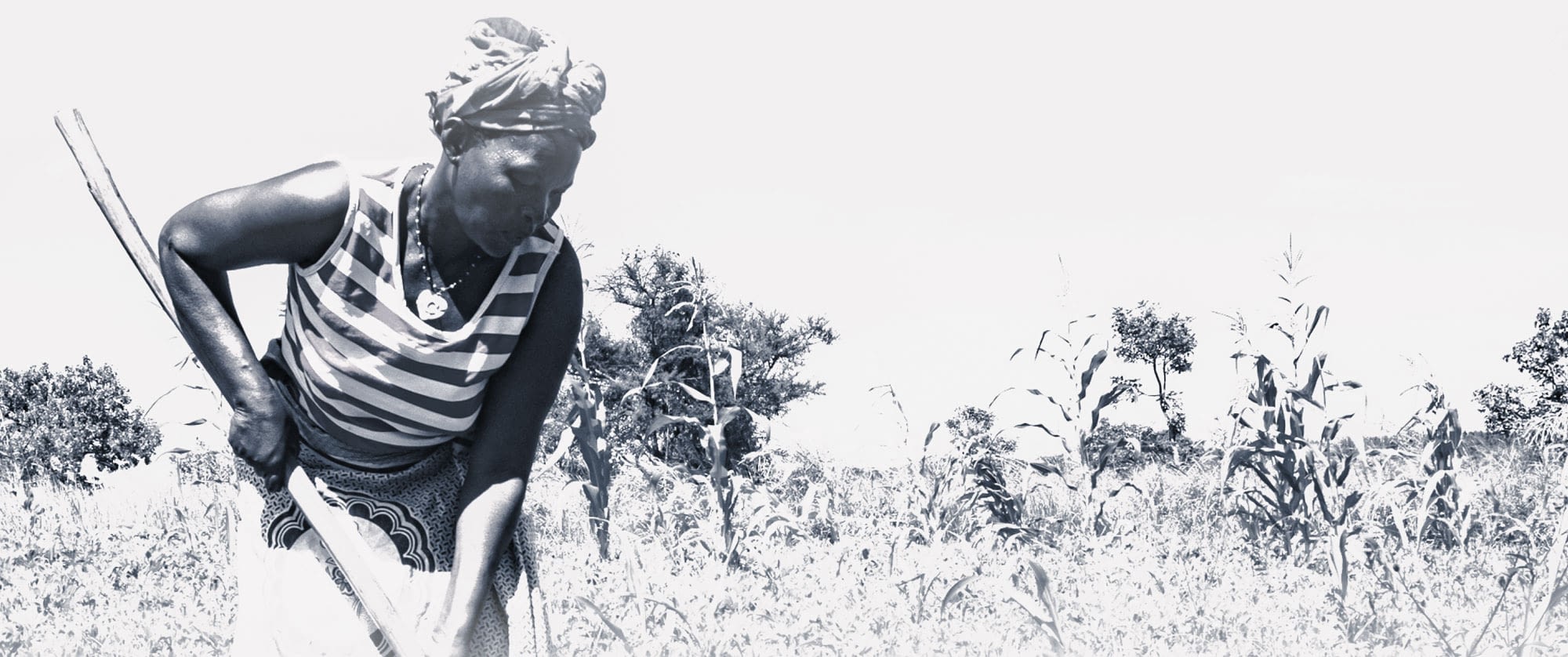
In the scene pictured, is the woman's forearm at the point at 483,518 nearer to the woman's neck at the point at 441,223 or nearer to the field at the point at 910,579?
the woman's neck at the point at 441,223

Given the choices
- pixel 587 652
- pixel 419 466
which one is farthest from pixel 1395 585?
pixel 419 466

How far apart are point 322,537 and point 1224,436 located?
4644 millimetres

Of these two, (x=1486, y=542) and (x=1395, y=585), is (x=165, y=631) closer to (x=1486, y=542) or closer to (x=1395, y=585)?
(x=1395, y=585)

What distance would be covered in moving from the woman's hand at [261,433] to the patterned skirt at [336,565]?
10 cm

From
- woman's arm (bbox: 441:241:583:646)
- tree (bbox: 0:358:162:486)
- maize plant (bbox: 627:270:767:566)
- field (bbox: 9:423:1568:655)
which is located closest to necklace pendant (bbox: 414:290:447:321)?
woman's arm (bbox: 441:241:583:646)

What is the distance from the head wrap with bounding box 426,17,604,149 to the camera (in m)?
1.71

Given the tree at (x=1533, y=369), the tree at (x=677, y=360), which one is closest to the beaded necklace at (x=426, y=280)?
the tree at (x=677, y=360)

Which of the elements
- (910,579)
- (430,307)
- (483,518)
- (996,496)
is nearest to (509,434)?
(483,518)

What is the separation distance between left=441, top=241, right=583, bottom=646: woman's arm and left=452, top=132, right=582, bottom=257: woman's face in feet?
0.64

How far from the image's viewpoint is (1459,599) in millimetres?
4426

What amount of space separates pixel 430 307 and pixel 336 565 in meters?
0.43

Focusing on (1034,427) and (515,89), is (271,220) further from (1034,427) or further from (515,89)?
(1034,427)

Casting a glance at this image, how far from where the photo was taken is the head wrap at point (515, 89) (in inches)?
67.2

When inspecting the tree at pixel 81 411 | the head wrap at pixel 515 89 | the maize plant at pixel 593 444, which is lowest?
the tree at pixel 81 411
